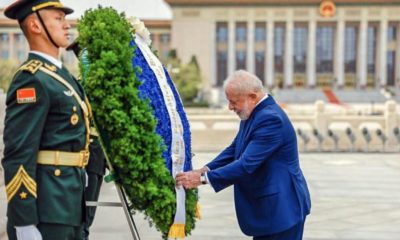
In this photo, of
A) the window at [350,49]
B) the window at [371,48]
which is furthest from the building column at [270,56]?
the window at [371,48]

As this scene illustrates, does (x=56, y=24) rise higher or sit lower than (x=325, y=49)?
higher

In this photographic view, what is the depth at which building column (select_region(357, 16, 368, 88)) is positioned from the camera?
63906mm

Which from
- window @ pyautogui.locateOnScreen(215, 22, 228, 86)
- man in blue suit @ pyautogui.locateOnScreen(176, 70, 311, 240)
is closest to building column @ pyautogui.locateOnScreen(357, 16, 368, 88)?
window @ pyautogui.locateOnScreen(215, 22, 228, 86)

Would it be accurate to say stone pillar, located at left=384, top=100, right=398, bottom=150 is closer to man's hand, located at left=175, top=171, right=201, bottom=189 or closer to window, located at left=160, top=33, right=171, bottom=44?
man's hand, located at left=175, top=171, right=201, bottom=189

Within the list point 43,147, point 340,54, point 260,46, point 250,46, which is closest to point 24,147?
point 43,147

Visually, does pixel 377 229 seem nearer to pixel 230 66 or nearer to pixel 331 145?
pixel 331 145

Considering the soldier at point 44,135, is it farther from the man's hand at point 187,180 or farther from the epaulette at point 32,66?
the man's hand at point 187,180

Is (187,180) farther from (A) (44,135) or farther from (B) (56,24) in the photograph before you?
(B) (56,24)

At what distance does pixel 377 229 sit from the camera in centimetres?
685

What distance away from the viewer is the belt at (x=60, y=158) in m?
2.66

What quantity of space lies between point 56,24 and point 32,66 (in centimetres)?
24

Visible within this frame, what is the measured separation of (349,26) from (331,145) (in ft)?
166

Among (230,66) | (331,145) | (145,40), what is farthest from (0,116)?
(230,66)

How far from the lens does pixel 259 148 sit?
3449 millimetres
